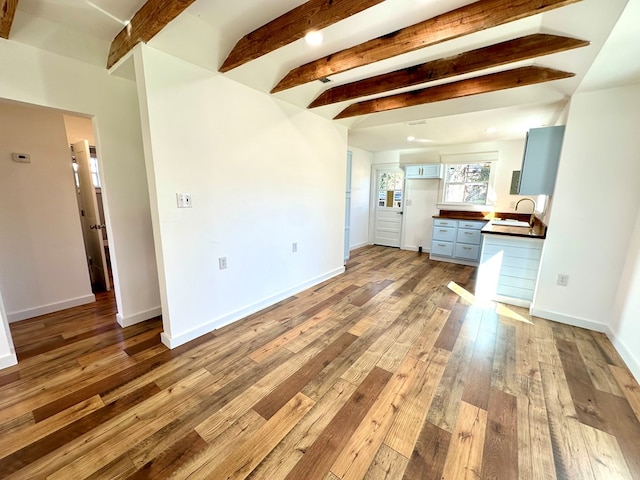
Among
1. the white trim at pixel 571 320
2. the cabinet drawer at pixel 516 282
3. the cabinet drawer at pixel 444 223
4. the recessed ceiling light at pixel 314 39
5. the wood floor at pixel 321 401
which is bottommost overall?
the wood floor at pixel 321 401

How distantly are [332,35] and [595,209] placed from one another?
114 inches

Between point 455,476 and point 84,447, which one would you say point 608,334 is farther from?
point 84,447

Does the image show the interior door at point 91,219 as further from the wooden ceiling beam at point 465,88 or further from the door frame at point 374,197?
the door frame at point 374,197

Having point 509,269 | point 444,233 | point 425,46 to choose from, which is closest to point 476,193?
point 444,233

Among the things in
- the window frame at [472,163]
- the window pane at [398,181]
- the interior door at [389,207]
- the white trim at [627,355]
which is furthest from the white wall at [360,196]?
the white trim at [627,355]

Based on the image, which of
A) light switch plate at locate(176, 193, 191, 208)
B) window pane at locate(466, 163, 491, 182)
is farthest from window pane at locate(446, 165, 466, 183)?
light switch plate at locate(176, 193, 191, 208)

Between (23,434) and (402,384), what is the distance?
90.2 inches

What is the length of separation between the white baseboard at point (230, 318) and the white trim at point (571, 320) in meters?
2.65

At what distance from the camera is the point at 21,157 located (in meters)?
2.56

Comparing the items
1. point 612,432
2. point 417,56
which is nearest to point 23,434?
point 612,432

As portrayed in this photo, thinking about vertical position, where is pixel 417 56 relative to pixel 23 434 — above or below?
above

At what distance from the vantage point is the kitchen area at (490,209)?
114 inches

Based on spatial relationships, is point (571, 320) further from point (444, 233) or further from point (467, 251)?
point (444, 233)

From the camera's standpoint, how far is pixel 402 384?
1.86 m
